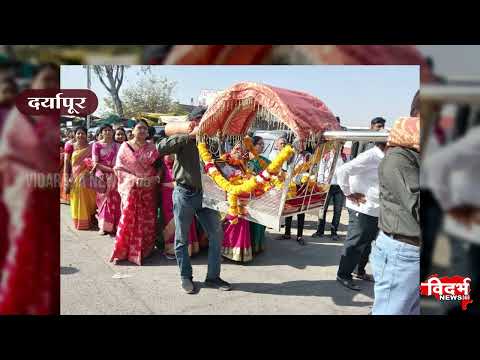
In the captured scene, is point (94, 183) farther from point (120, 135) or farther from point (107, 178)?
point (120, 135)

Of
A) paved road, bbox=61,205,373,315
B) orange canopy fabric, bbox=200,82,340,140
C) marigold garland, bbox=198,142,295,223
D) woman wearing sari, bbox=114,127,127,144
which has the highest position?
orange canopy fabric, bbox=200,82,340,140

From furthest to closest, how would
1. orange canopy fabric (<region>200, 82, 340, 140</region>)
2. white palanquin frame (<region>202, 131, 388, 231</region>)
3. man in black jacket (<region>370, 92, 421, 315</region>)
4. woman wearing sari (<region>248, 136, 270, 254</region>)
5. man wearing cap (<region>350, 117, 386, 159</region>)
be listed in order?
woman wearing sari (<region>248, 136, 270, 254</region>)
man wearing cap (<region>350, 117, 386, 159</region>)
white palanquin frame (<region>202, 131, 388, 231</region>)
orange canopy fabric (<region>200, 82, 340, 140</region>)
man in black jacket (<region>370, 92, 421, 315</region>)

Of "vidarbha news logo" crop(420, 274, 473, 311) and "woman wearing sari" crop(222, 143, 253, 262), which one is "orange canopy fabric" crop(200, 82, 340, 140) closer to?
"woman wearing sari" crop(222, 143, 253, 262)

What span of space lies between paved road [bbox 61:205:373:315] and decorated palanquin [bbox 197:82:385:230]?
0.66 metres

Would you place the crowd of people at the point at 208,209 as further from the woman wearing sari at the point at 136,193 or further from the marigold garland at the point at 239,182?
the marigold garland at the point at 239,182

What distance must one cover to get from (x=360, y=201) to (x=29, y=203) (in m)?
2.52

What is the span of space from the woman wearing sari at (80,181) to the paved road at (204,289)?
24.2 inches

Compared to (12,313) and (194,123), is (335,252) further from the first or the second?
(12,313)

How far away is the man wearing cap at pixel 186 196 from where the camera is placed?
118 inches

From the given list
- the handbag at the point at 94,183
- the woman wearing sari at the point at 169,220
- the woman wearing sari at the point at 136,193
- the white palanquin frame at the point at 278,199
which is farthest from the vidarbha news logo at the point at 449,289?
the handbag at the point at 94,183

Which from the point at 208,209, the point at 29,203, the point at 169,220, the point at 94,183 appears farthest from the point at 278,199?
the point at 94,183

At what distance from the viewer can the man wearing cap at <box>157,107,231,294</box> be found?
9.86 ft

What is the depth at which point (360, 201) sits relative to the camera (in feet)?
10.2

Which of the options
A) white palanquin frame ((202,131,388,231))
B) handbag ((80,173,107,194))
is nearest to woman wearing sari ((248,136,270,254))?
white palanquin frame ((202,131,388,231))
